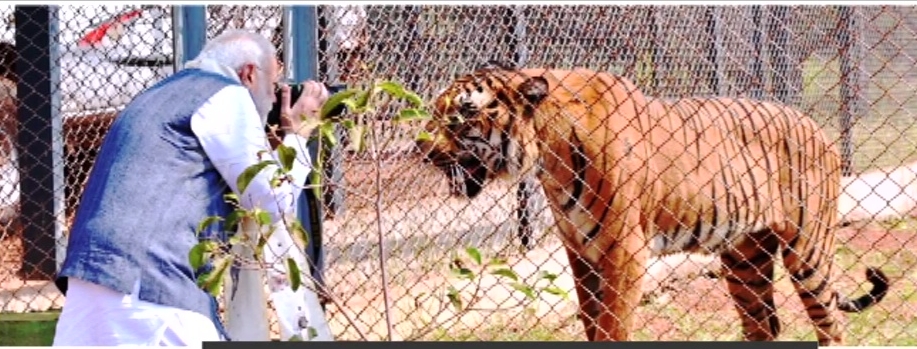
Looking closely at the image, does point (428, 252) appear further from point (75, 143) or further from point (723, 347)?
point (723, 347)

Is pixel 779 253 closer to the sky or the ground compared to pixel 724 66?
closer to the ground

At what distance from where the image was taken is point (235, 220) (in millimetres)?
3553

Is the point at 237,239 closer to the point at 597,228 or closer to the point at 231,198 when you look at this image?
the point at 231,198

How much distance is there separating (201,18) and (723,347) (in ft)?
8.06

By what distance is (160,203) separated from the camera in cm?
390

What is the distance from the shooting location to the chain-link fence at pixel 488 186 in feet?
20.6

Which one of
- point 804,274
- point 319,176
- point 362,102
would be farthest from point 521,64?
point 362,102

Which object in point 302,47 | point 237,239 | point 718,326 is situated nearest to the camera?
point 237,239

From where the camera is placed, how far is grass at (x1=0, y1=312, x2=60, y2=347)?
5523 millimetres

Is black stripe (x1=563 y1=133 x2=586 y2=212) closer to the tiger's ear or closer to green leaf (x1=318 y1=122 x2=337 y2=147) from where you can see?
the tiger's ear

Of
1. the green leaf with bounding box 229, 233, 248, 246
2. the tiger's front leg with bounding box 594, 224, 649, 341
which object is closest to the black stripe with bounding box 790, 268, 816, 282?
the tiger's front leg with bounding box 594, 224, 649, 341

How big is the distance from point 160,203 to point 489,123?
198cm

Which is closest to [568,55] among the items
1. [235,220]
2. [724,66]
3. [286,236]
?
[724,66]

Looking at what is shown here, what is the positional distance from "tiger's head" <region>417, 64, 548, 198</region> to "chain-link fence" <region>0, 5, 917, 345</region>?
150 millimetres
